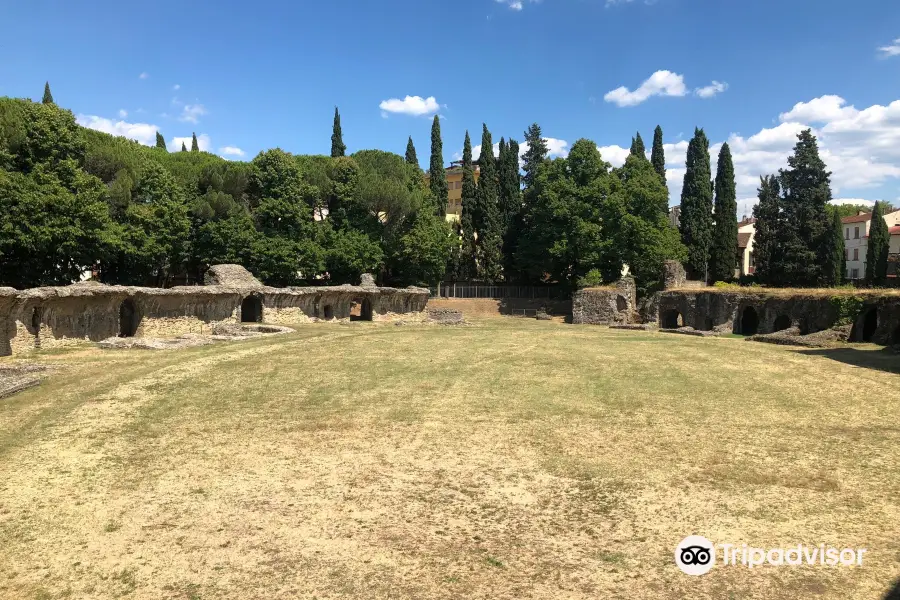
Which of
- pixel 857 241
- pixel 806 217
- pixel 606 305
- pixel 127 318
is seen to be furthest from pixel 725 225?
pixel 127 318

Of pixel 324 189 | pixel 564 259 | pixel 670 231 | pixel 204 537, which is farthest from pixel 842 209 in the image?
pixel 204 537

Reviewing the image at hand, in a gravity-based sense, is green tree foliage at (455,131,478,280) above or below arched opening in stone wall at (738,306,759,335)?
above

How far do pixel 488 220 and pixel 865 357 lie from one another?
33.7 metres

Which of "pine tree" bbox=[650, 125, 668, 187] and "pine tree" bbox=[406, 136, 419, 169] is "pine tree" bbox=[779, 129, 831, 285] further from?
"pine tree" bbox=[406, 136, 419, 169]

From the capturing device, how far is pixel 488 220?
51.1 metres

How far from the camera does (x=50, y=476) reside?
27.3 feet

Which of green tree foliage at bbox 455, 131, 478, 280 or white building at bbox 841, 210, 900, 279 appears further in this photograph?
white building at bbox 841, 210, 900, 279

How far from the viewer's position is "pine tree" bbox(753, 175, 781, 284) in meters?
46.5

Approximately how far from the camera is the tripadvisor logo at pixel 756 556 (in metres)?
5.94

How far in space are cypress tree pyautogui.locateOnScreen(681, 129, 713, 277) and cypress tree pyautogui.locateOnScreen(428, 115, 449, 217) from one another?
20.6 meters

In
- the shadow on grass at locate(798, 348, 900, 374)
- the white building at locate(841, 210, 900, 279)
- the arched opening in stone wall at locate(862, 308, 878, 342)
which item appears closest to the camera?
the shadow on grass at locate(798, 348, 900, 374)

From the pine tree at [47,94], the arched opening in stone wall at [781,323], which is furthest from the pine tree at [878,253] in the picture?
the pine tree at [47,94]

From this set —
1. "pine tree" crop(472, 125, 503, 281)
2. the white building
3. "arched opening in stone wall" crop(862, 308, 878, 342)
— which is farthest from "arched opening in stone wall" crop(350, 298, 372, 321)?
the white building

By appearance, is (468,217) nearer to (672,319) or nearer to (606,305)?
(606,305)
